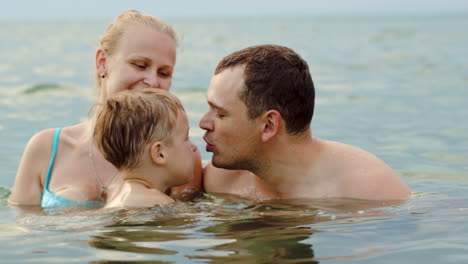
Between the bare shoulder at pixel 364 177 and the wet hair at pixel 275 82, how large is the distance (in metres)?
0.47

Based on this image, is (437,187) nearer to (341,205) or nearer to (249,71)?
(341,205)

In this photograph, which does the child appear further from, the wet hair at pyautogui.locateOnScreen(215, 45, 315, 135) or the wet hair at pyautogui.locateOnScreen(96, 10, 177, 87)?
the wet hair at pyautogui.locateOnScreen(96, 10, 177, 87)

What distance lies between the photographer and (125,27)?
543 centimetres

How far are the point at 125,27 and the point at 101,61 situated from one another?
1.08 feet

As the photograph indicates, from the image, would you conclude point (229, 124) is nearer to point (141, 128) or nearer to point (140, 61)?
point (141, 128)

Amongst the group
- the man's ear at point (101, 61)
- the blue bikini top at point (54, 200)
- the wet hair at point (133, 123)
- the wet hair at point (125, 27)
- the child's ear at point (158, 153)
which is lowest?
the blue bikini top at point (54, 200)

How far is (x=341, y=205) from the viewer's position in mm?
5113

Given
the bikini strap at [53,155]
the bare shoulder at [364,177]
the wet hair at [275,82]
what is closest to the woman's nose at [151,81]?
the wet hair at [275,82]

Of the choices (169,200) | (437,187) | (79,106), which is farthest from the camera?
(79,106)

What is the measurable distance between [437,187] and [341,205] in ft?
6.63

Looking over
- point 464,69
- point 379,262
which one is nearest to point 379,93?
point 464,69

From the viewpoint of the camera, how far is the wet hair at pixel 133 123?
4.70 m

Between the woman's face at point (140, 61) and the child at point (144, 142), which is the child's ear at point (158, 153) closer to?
the child at point (144, 142)

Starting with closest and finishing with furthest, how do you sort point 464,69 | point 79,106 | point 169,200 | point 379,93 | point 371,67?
point 169,200 → point 79,106 → point 379,93 → point 464,69 → point 371,67
